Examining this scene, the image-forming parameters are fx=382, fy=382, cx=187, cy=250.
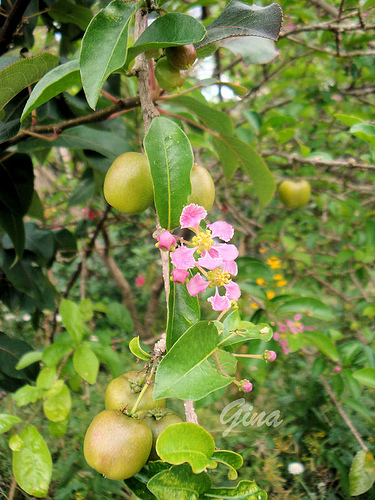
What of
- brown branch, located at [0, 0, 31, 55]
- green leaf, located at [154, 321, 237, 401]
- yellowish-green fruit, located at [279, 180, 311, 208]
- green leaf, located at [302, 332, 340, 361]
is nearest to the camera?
green leaf, located at [154, 321, 237, 401]

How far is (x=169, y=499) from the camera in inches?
15.7

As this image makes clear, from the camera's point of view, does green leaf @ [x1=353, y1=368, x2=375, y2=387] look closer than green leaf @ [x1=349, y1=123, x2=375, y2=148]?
No

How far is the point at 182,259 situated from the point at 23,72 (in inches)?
16.6

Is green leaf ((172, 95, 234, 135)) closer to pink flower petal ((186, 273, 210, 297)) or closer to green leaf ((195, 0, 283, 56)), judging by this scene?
green leaf ((195, 0, 283, 56))

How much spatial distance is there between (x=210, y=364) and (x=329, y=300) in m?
3.22

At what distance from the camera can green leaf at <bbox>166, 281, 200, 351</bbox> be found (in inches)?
16.6

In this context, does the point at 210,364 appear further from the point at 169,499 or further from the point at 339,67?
the point at 339,67

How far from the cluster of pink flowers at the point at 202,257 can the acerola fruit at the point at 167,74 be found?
0.24 m

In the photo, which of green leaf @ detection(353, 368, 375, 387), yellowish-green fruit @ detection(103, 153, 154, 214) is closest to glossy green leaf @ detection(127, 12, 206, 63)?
yellowish-green fruit @ detection(103, 153, 154, 214)

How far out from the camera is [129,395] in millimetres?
521

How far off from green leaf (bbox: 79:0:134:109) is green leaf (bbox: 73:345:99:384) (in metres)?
0.63

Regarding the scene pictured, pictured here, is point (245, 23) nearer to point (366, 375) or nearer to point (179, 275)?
point (179, 275)

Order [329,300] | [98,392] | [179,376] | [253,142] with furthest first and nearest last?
[329,300]
[98,392]
[253,142]
[179,376]

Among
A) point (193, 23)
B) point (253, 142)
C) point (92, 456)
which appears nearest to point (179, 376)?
point (92, 456)
